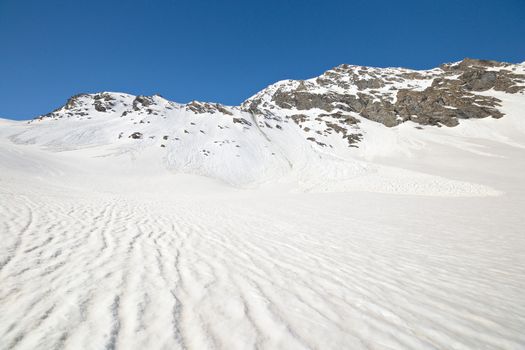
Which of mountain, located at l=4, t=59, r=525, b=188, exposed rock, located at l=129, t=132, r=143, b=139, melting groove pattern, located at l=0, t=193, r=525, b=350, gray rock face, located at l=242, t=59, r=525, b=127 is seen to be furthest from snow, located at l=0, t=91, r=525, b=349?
gray rock face, located at l=242, t=59, r=525, b=127

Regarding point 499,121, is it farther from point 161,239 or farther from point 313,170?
point 161,239

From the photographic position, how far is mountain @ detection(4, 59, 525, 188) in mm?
34781

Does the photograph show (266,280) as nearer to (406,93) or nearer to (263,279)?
(263,279)

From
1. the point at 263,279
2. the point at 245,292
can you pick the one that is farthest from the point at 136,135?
the point at 245,292

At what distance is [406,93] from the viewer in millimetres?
75750

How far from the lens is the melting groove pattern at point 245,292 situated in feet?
7.63

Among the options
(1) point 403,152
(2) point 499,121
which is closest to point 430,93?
(2) point 499,121

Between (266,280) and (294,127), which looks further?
(294,127)

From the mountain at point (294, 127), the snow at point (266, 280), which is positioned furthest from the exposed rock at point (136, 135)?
the snow at point (266, 280)

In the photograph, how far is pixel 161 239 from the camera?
236 inches

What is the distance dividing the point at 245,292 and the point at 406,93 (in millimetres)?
88815

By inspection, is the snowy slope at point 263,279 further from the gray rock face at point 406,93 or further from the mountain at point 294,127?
the gray rock face at point 406,93

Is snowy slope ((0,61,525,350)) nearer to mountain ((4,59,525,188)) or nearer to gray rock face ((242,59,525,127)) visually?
mountain ((4,59,525,188))

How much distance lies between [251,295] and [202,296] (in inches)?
24.5
